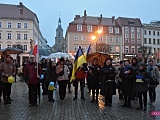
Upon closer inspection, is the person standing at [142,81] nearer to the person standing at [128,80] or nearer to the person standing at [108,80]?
the person standing at [128,80]

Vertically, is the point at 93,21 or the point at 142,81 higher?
the point at 93,21

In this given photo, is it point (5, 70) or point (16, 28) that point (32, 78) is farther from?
point (16, 28)

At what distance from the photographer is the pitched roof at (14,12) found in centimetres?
6072

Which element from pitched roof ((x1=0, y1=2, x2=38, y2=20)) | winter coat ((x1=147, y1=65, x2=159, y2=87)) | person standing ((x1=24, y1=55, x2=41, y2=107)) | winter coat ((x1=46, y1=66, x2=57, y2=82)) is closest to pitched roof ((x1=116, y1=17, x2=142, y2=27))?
pitched roof ((x1=0, y1=2, x2=38, y2=20))

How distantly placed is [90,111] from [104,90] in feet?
3.86

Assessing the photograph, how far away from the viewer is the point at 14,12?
204ft

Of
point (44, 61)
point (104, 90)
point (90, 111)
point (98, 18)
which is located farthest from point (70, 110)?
point (98, 18)

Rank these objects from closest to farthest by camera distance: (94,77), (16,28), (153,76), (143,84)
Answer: (143,84)
(153,76)
(94,77)
(16,28)

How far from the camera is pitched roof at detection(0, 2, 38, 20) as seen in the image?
199ft

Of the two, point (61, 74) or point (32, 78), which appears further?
point (61, 74)

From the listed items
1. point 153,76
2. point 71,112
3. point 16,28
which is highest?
point 16,28

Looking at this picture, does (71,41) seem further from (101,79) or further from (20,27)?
(101,79)

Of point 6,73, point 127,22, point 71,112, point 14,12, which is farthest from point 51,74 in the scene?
point 127,22

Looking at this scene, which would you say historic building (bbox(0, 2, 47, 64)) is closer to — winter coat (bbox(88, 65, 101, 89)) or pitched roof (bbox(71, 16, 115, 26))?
pitched roof (bbox(71, 16, 115, 26))
